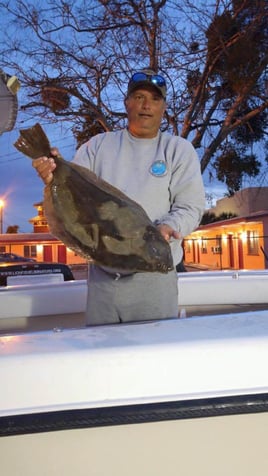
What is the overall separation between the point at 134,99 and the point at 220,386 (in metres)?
1.50

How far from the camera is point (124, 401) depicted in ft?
4.95

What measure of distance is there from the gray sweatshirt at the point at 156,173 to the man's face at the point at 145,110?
0.05 meters

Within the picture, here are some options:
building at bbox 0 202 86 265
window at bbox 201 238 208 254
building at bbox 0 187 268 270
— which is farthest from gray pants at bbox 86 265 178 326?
building at bbox 0 202 86 265

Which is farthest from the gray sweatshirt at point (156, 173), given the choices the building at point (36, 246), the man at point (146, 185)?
the building at point (36, 246)

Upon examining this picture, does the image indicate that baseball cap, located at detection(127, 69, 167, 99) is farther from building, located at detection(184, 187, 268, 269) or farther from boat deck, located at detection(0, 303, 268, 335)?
building, located at detection(184, 187, 268, 269)

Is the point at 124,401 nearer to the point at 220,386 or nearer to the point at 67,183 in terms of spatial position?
the point at 220,386

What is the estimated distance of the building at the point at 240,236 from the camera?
2400 cm

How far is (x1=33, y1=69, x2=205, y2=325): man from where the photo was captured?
2375 millimetres

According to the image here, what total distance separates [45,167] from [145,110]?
2.03 ft

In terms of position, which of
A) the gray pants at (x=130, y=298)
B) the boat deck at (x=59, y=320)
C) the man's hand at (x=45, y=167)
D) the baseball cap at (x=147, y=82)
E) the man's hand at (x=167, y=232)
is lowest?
the boat deck at (x=59, y=320)

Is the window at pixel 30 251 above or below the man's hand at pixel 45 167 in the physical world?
above

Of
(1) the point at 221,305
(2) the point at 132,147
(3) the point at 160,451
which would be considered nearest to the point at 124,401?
(3) the point at 160,451

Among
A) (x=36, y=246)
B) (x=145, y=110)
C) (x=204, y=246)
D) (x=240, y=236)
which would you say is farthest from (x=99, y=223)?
(x=36, y=246)

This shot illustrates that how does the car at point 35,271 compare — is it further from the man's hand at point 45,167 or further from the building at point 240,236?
the building at point 240,236
